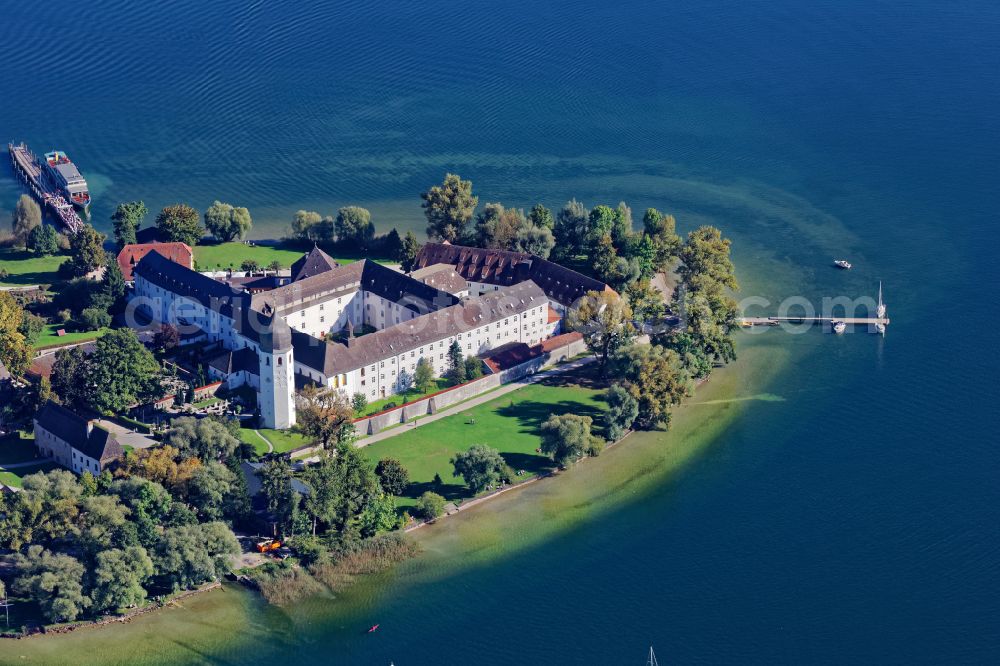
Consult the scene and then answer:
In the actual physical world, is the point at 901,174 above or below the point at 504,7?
below

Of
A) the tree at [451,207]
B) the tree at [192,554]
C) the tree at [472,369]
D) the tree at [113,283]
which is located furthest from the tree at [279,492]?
the tree at [451,207]

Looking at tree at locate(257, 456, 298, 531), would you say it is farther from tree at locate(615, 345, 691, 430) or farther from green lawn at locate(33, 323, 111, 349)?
green lawn at locate(33, 323, 111, 349)

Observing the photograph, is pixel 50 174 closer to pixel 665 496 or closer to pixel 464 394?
pixel 464 394

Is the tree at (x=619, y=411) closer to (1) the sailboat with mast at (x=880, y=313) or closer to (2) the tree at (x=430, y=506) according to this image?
(2) the tree at (x=430, y=506)

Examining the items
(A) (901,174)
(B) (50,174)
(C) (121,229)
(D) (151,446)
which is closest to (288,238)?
(C) (121,229)

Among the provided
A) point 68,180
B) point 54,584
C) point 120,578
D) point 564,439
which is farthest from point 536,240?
point 54,584

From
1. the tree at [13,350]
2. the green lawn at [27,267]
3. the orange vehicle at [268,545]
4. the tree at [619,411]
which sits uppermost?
the green lawn at [27,267]
